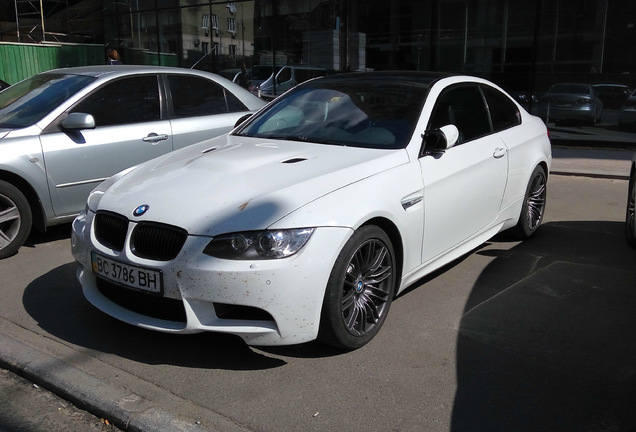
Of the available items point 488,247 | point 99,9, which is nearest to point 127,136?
point 488,247

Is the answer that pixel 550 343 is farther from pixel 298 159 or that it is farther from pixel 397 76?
pixel 397 76

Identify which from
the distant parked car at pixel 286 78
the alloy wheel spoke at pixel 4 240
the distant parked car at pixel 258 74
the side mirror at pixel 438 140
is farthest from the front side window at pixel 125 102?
the distant parked car at pixel 258 74

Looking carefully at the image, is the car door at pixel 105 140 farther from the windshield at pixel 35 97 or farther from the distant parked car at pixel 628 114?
the distant parked car at pixel 628 114

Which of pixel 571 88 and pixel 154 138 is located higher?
pixel 571 88

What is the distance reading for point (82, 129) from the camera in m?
5.47

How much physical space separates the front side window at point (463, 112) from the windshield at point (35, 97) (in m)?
3.40

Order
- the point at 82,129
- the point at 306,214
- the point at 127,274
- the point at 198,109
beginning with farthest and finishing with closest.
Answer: the point at 198,109 < the point at 82,129 < the point at 127,274 < the point at 306,214

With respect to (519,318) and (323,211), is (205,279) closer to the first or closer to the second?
(323,211)

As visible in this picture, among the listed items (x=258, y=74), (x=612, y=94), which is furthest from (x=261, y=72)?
(x=612, y=94)

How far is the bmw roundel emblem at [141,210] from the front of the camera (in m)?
3.41

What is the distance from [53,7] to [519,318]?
24865mm

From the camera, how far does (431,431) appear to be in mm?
2826

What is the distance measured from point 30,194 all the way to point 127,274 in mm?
2522

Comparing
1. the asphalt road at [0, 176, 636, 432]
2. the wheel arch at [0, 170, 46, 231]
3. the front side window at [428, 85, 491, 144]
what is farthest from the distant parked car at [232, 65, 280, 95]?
the asphalt road at [0, 176, 636, 432]
